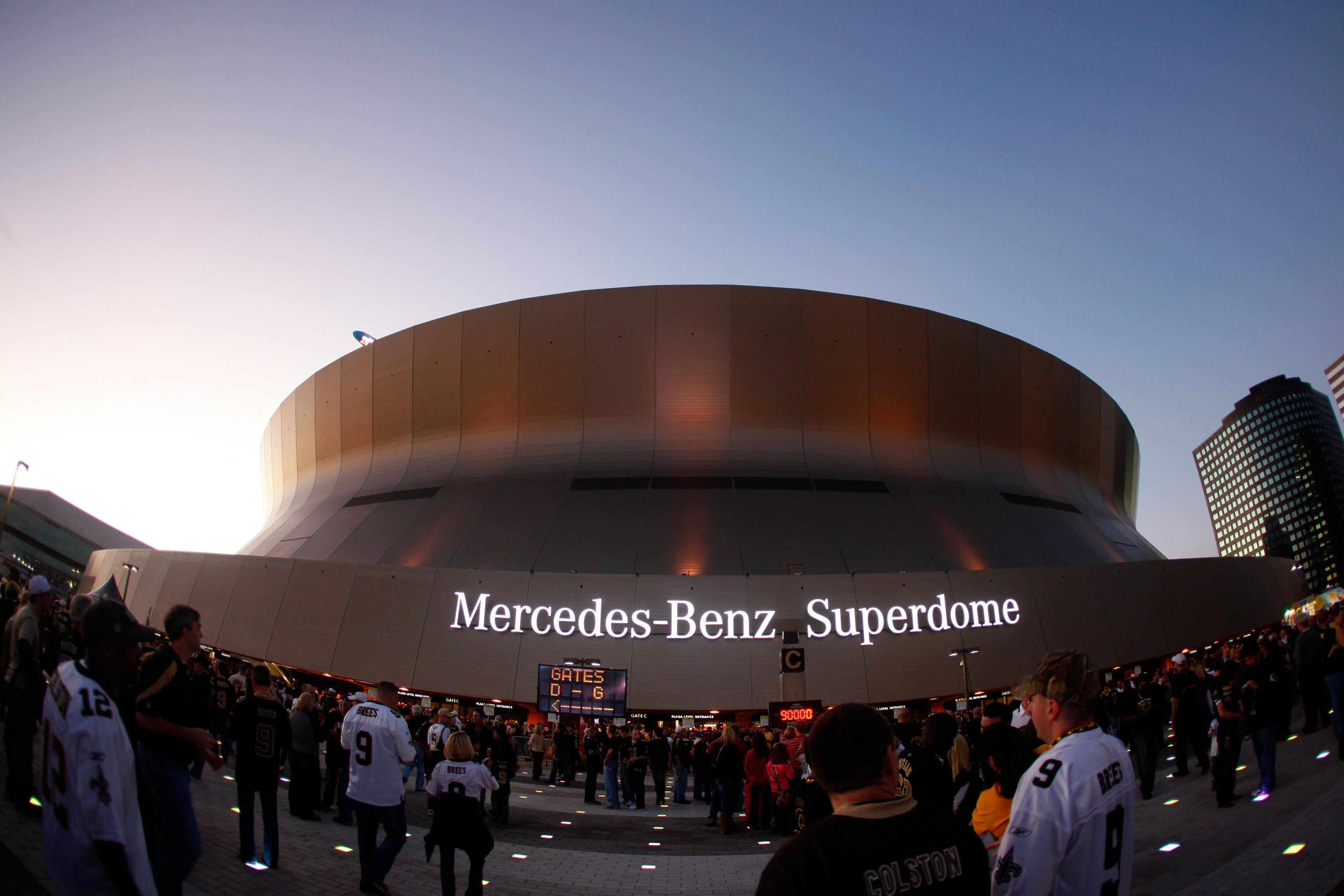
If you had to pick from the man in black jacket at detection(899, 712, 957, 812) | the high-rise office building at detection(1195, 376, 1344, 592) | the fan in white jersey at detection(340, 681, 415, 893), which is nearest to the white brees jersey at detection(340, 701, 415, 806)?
the fan in white jersey at detection(340, 681, 415, 893)

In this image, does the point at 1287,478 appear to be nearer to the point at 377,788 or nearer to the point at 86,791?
the point at 377,788

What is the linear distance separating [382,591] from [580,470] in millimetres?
8255

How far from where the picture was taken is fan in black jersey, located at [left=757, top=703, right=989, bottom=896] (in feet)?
5.30

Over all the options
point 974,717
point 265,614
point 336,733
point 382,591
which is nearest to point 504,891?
point 336,733

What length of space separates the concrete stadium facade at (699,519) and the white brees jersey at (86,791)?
16579 mm

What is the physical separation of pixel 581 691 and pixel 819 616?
6.77 m

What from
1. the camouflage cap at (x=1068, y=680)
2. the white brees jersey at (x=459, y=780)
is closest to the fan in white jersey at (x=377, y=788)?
the white brees jersey at (x=459, y=780)

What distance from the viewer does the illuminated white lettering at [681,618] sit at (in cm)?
1859

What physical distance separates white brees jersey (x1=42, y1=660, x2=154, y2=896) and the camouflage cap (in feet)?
10.8

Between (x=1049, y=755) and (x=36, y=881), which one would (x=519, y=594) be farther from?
(x=1049, y=755)

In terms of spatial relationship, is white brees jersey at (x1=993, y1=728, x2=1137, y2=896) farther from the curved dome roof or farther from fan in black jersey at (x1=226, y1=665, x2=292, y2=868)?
the curved dome roof

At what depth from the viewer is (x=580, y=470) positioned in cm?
2586

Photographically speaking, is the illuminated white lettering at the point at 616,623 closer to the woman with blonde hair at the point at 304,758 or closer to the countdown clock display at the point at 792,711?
the countdown clock display at the point at 792,711

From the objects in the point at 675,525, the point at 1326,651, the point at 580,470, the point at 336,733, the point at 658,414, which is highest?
the point at 658,414
